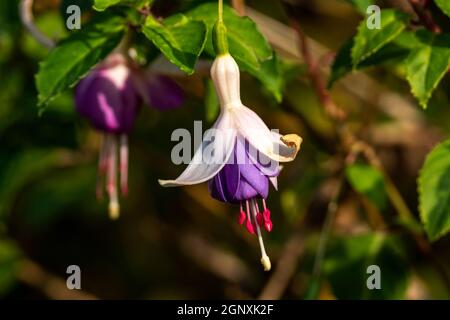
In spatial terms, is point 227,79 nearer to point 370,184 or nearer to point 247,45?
point 247,45

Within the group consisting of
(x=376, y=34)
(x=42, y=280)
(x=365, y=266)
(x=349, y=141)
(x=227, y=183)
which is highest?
(x=376, y=34)

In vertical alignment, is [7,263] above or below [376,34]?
below

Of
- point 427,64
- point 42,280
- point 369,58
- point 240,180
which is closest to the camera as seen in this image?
point 240,180

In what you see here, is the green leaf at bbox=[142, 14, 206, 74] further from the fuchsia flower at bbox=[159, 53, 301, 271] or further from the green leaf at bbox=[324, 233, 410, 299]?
the green leaf at bbox=[324, 233, 410, 299]

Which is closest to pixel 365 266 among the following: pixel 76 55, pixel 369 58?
pixel 369 58

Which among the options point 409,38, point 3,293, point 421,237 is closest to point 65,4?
point 409,38

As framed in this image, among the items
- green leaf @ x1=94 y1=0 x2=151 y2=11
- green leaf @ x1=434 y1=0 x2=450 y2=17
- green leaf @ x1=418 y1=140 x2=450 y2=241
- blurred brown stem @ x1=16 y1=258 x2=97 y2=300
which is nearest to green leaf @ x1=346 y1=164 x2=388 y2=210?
green leaf @ x1=418 y1=140 x2=450 y2=241
